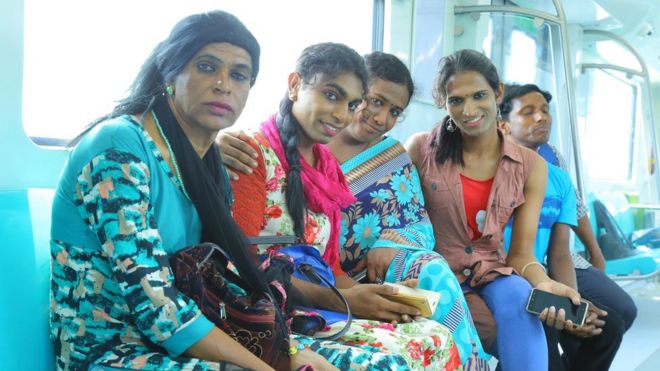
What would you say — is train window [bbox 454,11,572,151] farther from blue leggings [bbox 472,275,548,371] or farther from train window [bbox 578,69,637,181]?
blue leggings [bbox 472,275,548,371]

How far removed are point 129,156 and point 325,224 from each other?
0.88 meters

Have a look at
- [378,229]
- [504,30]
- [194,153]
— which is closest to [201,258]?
[194,153]

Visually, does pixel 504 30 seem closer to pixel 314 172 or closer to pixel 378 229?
pixel 378 229

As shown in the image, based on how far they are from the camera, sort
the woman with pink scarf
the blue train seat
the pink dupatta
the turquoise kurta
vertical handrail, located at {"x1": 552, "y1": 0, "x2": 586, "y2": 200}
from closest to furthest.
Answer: the turquoise kurta, the woman with pink scarf, the pink dupatta, vertical handrail, located at {"x1": 552, "y1": 0, "x2": 586, "y2": 200}, the blue train seat

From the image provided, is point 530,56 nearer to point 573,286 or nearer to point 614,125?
point 573,286

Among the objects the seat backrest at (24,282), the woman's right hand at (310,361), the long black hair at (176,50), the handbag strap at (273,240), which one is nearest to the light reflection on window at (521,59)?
the handbag strap at (273,240)

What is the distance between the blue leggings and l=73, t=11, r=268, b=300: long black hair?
45.1 inches

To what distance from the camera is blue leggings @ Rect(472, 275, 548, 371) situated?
2346 mm

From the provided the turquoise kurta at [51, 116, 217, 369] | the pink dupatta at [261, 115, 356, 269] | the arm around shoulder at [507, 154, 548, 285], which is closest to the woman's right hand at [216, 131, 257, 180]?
the pink dupatta at [261, 115, 356, 269]

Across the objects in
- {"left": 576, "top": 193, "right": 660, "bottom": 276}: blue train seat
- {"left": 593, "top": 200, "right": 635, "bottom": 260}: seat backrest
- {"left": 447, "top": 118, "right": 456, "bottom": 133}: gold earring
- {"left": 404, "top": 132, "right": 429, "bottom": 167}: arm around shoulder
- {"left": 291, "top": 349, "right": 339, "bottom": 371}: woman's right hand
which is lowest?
{"left": 576, "top": 193, "right": 660, "bottom": 276}: blue train seat

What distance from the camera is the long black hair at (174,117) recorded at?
1.54 metres

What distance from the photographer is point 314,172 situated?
2.15 m

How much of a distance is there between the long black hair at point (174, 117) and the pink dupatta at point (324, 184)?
448 mm

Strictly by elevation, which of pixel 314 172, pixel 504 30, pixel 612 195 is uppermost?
pixel 504 30
